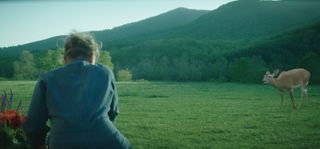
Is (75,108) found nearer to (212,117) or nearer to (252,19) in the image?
(212,117)

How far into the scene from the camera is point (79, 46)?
A: 2.56m

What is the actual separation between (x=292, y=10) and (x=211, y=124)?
4.43m

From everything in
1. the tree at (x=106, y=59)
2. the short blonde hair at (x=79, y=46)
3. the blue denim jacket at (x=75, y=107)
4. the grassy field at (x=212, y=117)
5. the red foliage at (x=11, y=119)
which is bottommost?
the grassy field at (x=212, y=117)

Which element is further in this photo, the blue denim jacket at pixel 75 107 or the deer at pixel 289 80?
the deer at pixel 289 80

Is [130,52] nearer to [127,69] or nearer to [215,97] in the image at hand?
[127,69]

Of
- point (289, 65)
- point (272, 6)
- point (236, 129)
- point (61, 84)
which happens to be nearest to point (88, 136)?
point (61, 84)

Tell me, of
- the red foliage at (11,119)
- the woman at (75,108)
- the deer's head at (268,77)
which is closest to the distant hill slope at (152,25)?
the deer's head at (268,77)

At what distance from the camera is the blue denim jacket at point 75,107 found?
234 cm

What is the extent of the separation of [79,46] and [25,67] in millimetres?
6490

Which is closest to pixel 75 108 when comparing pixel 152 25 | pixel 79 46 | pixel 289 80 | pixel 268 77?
pixel 79 46

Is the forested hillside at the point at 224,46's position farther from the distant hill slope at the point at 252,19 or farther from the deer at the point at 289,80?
the deer at the point at 289,80

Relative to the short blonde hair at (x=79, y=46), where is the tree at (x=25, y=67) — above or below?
below

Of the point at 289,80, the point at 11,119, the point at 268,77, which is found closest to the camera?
the point at 11,119

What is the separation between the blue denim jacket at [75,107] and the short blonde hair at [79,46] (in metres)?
0.10
